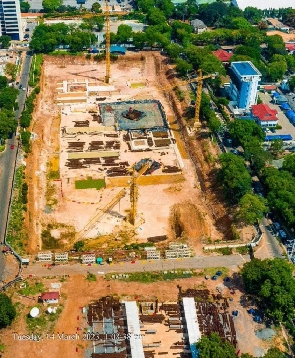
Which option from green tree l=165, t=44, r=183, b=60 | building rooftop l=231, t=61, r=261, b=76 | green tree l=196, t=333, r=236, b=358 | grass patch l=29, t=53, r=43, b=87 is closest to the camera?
green tree l=196, t=333, r=236, b=358

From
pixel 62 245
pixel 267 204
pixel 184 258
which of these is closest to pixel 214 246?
pixel 184 258

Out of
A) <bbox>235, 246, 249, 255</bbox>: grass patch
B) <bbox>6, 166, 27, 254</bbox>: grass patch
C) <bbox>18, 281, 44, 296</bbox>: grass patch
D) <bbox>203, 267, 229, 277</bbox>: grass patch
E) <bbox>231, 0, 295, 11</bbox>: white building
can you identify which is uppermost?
<bbox>231, 0, 295, 11</bbox>: white building

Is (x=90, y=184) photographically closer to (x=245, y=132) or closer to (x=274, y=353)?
(x=245, y=132)

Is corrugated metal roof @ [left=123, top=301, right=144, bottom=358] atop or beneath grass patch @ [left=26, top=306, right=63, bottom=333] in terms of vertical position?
atop

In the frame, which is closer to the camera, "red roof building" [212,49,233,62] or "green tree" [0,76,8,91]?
"green tree" [0,76,8,91]

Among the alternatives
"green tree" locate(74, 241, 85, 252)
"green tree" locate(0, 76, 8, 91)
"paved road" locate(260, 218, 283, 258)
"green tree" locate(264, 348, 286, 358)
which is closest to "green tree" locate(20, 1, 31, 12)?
"green tree" locate(0, 76, 8, 91)

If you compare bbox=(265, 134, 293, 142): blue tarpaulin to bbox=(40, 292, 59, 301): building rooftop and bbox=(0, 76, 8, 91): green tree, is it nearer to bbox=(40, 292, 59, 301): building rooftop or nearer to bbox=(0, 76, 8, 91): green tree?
bbox=(40, 292, 59, 301): building rooftop
